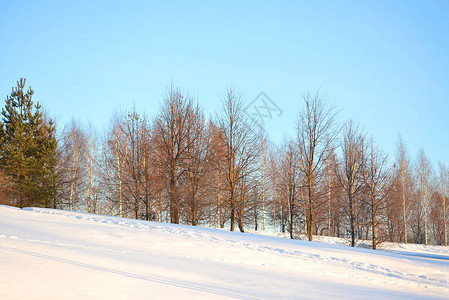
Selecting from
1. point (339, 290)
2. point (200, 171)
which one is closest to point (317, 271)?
point (339, 290)

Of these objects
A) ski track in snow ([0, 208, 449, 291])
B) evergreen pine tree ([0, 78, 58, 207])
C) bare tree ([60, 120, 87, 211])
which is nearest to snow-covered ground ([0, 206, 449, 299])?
ski track in snow ([0, 208, 449, 291])

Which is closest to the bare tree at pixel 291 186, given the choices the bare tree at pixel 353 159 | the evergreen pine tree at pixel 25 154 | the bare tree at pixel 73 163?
the bare tree at pixel 353 159

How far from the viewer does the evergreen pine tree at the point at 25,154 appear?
776 inches

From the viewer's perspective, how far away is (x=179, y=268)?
7.25 m

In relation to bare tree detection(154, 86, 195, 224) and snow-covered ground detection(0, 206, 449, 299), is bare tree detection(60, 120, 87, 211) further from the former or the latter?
snow-covered ground detection(0, 206, 449, 299)

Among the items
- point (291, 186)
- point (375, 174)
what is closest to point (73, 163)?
point (291, 186)

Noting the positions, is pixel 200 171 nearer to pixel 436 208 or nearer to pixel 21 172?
pixel 21 172

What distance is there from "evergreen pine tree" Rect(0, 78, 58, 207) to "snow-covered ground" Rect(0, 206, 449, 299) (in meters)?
9.06

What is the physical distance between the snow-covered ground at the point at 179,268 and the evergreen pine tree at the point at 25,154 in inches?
357

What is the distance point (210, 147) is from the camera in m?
21.0

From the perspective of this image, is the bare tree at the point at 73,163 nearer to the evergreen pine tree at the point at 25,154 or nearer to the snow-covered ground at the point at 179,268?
the evergreen pine tree at the point at 25,154

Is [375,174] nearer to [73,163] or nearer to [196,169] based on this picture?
[196,169]

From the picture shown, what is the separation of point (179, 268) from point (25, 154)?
18937 mm

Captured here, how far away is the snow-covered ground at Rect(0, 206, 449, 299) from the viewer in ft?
17.4
